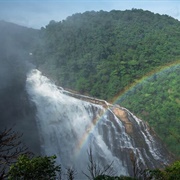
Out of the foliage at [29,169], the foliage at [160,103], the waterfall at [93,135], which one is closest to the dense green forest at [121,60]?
the foliage at [160,103]

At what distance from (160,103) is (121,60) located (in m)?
14.8

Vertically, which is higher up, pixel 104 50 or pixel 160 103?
pixel 104 50

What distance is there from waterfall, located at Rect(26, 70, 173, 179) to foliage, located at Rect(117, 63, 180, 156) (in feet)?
4.44

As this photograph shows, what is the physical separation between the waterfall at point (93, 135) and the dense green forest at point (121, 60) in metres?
2.84

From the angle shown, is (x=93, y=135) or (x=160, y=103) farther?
(x=160, y=103)

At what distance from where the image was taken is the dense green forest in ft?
137

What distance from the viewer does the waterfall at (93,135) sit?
3354 cm

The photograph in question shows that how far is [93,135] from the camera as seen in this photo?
37844 millimetres

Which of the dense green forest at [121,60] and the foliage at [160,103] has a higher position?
the dense green forest at [121,60]

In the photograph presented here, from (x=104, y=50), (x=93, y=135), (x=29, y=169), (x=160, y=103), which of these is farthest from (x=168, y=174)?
(x=104, y=50)

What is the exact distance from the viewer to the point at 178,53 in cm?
5503

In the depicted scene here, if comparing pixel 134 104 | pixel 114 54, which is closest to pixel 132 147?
pixel 134 104

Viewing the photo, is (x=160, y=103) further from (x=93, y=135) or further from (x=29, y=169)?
(x=29, y=169)

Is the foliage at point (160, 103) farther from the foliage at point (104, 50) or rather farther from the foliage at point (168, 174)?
the foliage at point (168, 174)
